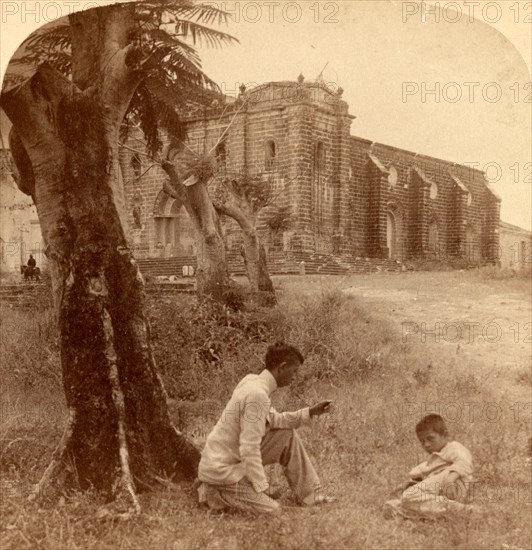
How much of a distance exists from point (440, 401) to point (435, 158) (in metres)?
2.17

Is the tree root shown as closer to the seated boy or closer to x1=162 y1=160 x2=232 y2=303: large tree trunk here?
x1=162 y1=160 x2=232 y2=303: large tree trunk

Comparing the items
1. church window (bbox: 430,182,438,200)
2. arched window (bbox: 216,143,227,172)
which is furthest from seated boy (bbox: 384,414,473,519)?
arched window (bbox: 216,143,227,172)

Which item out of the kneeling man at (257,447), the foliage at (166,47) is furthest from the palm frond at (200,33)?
the kneeling man at (257,447)

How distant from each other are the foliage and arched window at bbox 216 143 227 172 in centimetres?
40

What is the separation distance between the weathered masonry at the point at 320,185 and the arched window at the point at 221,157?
14 millimetres

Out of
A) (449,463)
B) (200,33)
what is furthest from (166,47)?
(449,463)

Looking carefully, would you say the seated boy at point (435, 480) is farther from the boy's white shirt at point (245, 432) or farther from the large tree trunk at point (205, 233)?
the large tree trunk at point (205, 233)

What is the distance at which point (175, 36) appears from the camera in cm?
545

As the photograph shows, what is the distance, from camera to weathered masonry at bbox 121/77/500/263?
568 centimetres

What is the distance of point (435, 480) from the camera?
4652mm

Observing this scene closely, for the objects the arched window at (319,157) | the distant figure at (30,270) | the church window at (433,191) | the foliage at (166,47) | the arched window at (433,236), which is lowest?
the distant figure at (30,270)

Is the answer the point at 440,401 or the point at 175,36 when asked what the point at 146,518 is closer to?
the point at 440,401

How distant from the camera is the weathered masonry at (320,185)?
5680mm

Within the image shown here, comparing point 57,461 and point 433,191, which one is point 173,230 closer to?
point 57,461
